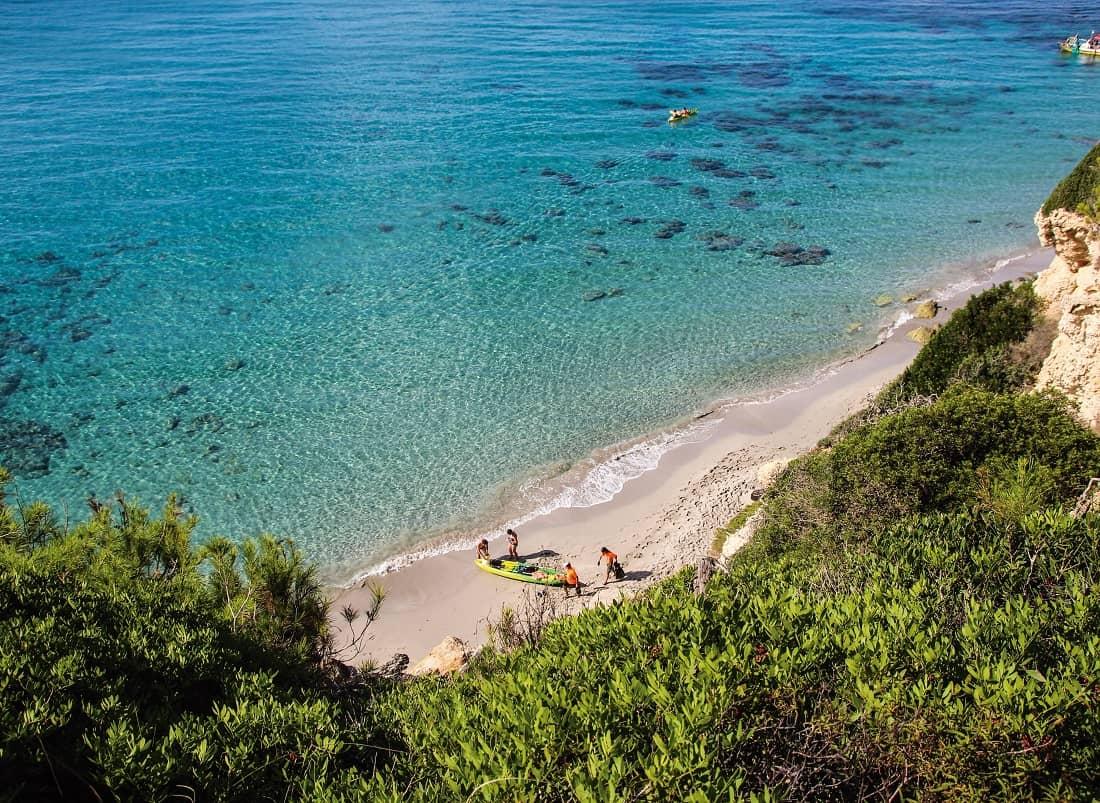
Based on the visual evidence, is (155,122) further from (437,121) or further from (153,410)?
(153,410)

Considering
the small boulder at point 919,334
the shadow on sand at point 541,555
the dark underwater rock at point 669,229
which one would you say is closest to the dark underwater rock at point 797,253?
the dark underwater rock at point 669,229

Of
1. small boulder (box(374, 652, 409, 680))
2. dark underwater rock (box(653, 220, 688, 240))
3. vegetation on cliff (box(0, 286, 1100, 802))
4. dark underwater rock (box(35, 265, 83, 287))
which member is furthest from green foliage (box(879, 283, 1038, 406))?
dark underwater rock (box(35, 265, 83, 287))

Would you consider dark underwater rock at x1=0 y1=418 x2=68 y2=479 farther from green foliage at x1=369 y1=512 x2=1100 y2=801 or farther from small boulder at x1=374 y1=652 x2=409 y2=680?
green foliage at x1=369 y1=512 x2=1100 y2=801

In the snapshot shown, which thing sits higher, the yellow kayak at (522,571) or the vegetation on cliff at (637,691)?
the vegetation on cliff at (637,691)

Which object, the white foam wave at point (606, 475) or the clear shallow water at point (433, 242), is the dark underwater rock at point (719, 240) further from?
the white foam wave at point (606, 475)

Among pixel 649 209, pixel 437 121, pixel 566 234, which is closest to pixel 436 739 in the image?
pixel 566 234
